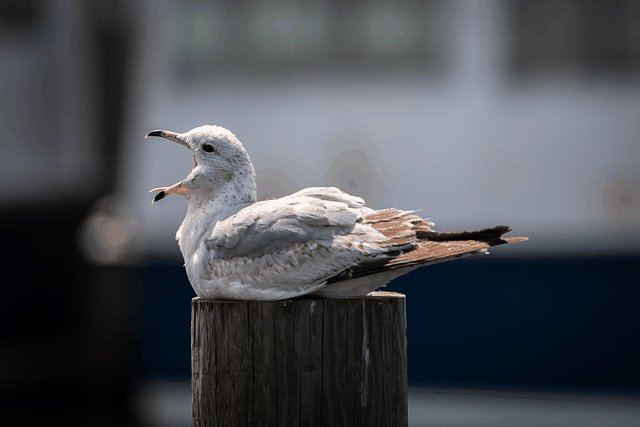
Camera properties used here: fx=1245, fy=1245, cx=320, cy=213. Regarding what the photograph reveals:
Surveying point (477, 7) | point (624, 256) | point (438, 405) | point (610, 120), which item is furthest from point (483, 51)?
point (438, 405)

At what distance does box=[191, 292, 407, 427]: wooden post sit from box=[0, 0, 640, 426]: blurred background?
5002mm

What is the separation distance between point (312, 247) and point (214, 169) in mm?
518

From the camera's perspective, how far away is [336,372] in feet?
12.8

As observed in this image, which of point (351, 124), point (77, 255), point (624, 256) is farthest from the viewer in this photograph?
point (77, 255)

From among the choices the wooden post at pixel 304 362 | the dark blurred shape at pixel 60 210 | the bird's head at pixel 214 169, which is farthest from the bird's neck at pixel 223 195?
the dark blurred shape at pixel 60 210

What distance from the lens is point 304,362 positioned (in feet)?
12.8

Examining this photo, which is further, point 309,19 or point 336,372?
point 309,19

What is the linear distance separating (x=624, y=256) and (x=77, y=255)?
4.73m

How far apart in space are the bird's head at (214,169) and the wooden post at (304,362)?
56cm

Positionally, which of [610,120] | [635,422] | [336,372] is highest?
[610,120]

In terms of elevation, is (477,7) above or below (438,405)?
above

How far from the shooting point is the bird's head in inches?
174

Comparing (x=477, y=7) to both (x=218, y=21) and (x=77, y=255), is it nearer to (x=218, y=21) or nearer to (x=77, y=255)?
(x=218, y=21)

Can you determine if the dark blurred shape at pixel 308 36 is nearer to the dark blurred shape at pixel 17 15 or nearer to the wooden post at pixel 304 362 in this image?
the dark blurred shape at pixel 17 15
